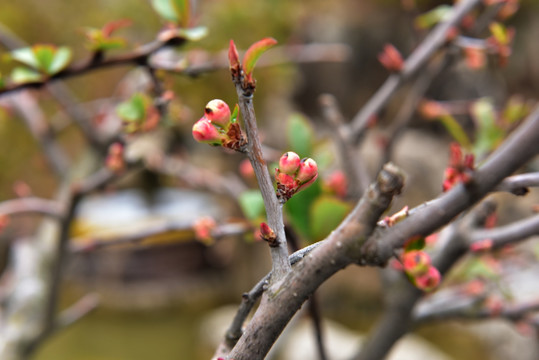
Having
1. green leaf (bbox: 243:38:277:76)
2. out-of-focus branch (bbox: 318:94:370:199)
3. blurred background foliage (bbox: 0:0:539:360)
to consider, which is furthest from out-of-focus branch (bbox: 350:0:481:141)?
blurred background foliage (bbox: 0:0:539:360)

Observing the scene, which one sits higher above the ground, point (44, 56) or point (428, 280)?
point (44, 56)

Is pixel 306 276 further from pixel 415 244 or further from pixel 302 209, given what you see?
pixel 302 209

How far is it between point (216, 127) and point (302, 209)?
0.20 m

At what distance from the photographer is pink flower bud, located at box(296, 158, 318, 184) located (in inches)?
7.6

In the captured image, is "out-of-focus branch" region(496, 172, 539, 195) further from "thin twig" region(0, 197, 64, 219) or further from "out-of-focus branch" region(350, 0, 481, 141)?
"thin twig" region(0, 197, 64, 219)

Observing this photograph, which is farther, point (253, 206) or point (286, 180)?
point (253, 206)

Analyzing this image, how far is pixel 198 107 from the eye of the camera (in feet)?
6.45

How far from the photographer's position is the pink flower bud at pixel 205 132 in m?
0.18

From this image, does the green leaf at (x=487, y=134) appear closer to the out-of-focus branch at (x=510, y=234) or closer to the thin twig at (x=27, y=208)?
the out-of-focus branch at (x=510, y=234)

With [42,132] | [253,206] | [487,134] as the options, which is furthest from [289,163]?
[42,132]

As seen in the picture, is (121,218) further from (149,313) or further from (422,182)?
(422,182)

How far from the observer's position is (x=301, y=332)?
170cm

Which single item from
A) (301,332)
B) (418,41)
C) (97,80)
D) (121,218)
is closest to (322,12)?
(97,80)

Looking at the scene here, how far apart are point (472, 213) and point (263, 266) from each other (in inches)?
70.7
